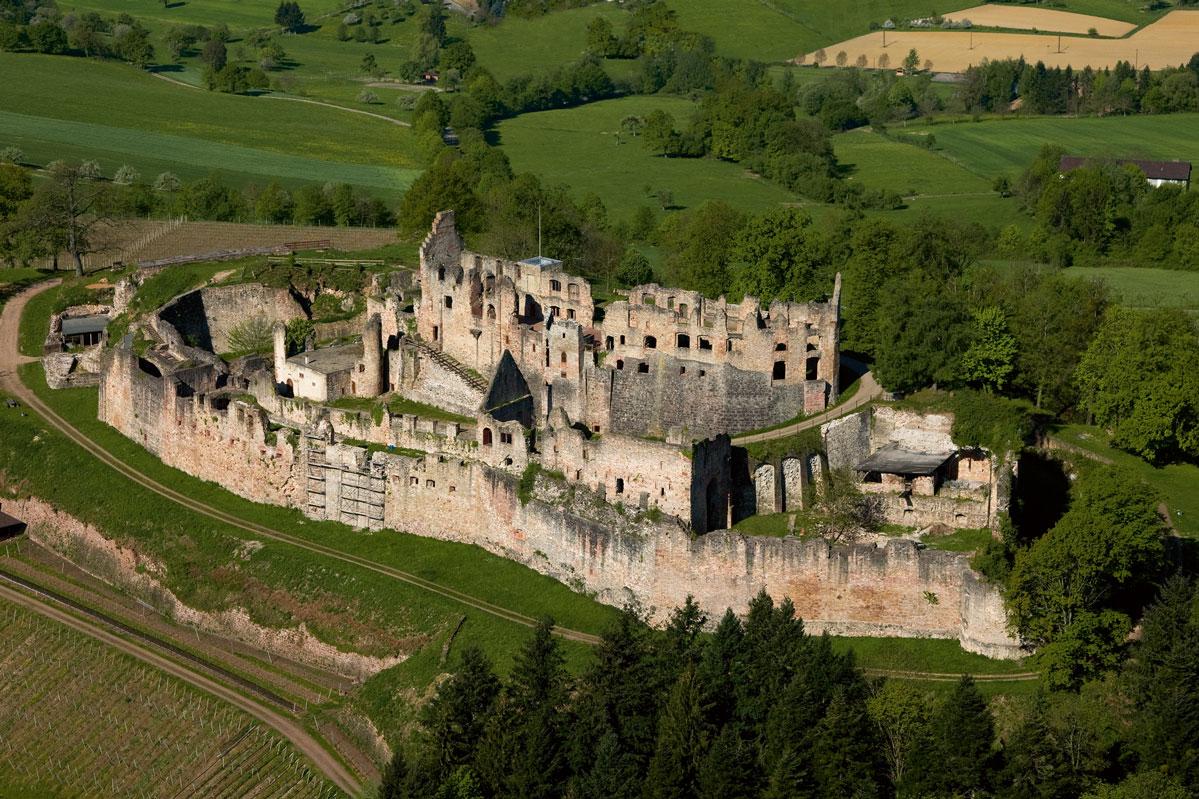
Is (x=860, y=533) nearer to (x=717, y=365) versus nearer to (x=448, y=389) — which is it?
(x=717, y=365)

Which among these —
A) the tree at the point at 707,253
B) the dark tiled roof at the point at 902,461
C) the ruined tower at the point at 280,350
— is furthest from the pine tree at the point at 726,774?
the tree at the point at 707,253

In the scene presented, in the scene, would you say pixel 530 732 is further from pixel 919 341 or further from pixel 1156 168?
pixel 1156 168

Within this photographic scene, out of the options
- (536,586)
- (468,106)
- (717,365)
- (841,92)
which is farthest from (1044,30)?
(536,586)

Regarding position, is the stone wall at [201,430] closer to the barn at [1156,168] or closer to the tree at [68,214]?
the tree at [68,214]

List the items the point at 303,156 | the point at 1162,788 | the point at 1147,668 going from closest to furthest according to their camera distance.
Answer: the point at 1162,788 → the point at 1147,668 → the point at 303,156

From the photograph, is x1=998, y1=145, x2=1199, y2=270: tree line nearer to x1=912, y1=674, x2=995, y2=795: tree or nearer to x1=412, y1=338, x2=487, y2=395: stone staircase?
x1=412, y1=338, x2=487, y2=395: stone staircase

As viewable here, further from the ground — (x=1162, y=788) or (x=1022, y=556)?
(x=1022, y=556)
